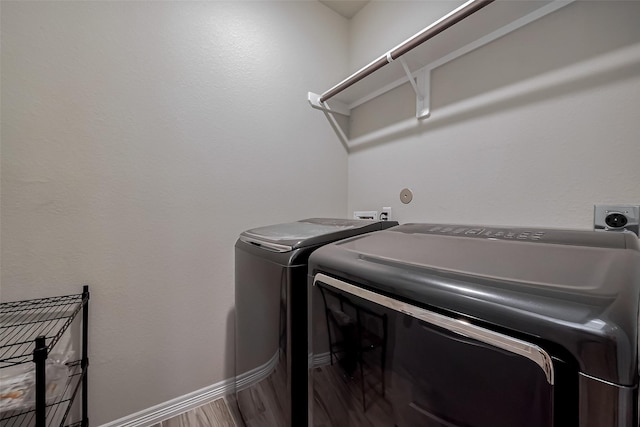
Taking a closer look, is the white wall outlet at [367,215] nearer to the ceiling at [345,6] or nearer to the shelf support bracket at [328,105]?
the shelf support bracket at [328,105]

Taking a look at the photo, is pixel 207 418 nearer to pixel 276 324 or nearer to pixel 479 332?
pixel 276 324

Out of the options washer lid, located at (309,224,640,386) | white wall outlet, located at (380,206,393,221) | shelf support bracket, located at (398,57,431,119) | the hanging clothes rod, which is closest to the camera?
washer lid, located at (309,224,640,386)

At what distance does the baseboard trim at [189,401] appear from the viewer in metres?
1.04

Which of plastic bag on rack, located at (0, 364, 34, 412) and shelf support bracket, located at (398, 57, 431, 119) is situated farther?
shelf support bracket, located at (398, 57, 431, 119)

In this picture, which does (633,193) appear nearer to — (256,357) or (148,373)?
(256,357)

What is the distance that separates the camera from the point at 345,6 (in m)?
1.74

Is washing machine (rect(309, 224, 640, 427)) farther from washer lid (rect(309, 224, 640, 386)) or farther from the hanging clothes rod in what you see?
the hanging clothes rod

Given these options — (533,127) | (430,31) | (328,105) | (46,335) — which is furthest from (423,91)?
(46,335)

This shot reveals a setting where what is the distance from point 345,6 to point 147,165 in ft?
5.51

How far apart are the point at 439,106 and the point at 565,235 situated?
866 millimetres

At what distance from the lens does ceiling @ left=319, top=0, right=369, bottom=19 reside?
170 cm

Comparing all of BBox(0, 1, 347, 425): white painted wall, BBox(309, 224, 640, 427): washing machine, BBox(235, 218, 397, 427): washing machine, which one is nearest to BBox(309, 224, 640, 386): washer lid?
BBox(309, 224, 640, 427): washing machine

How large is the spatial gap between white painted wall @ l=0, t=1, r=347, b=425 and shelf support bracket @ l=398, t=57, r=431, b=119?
71 centimetres

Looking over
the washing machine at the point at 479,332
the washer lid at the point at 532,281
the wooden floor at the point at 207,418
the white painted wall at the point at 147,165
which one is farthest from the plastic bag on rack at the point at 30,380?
the washer lid at the point at 532,281
